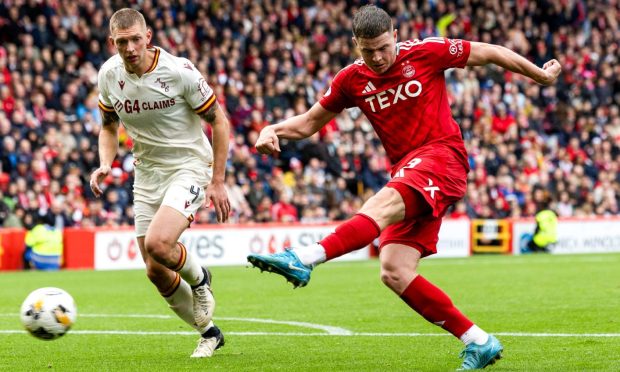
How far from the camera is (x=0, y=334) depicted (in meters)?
10.4

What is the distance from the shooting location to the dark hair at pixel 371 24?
23.5 ft

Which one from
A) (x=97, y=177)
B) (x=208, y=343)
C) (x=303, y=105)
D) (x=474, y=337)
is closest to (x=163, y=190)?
(x=97, y=177)

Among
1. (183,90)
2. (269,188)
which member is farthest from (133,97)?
(269,188)

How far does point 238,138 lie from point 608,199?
10.0 meters

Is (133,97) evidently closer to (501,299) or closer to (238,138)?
(501,299)

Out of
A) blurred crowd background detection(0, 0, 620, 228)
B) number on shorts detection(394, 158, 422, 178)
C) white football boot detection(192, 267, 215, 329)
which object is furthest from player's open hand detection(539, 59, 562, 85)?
blurred crowd background detection(0, 0, 620, 228)

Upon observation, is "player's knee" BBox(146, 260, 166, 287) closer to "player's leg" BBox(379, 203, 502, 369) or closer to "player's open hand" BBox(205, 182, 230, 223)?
"player's open hand" BBox(205, 182, 230, 223)

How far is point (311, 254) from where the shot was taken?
6.58 m

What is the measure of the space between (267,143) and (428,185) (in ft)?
3.41

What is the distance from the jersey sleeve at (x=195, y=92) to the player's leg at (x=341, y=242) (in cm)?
211

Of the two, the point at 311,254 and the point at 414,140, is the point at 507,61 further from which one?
the point at 311,254

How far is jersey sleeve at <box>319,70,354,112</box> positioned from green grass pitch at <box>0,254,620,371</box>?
1.76m

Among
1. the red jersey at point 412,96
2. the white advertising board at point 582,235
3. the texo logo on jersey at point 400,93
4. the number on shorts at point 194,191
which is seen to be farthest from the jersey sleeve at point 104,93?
the white advertising board at point 582,235

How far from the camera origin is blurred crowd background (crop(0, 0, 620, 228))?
2256 centimetres
